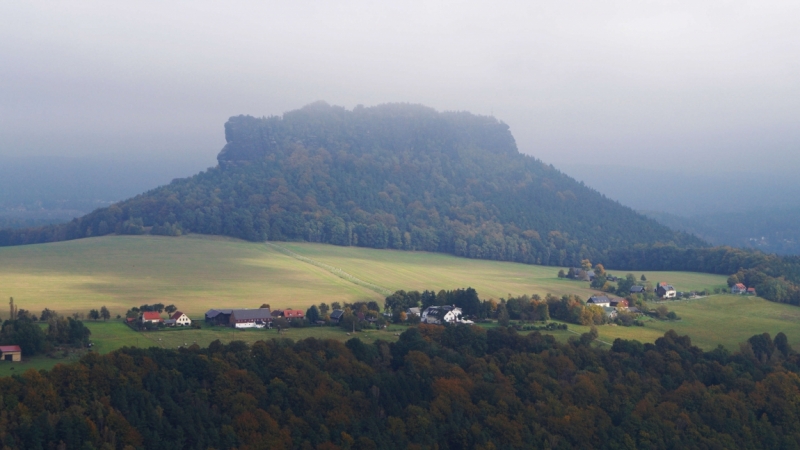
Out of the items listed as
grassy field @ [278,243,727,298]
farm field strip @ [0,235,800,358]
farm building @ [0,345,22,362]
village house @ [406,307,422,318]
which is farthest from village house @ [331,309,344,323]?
farm building @ [0,345,22,362]

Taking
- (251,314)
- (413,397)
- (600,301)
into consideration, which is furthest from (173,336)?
(600,301)

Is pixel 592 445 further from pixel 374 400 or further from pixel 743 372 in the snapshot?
pixel 743 372

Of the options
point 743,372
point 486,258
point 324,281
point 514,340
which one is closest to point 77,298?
point 324,281

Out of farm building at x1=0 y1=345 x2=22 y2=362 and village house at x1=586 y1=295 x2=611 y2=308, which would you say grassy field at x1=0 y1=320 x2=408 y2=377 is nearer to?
farm building at x1=0 y1=345 x2=22 y2=362

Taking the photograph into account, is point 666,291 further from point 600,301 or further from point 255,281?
point 255,281

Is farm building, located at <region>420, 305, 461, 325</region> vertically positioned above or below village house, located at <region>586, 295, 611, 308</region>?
below

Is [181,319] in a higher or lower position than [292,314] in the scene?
lower

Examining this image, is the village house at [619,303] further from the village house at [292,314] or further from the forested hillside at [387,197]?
the forested hillside at [387,197]
